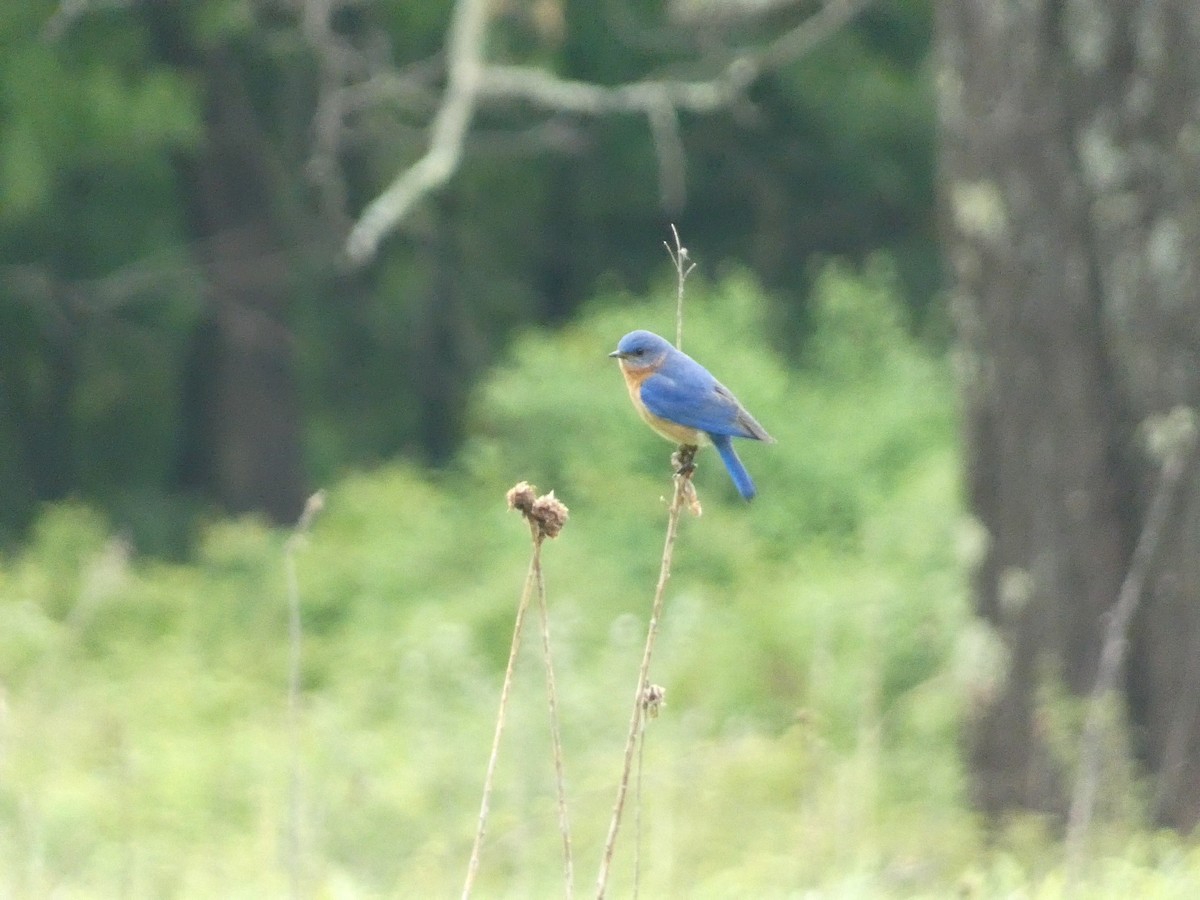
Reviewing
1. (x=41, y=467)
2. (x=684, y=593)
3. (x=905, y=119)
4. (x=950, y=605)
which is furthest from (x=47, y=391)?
(x=950, y=605)

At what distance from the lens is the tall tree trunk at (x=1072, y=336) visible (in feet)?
18.3

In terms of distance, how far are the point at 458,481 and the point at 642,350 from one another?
861 centimetres

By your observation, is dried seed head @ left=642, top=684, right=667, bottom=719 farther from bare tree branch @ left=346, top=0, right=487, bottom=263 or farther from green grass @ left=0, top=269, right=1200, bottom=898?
bare tree branch @ left=346, top=0, right=487, bottom=263

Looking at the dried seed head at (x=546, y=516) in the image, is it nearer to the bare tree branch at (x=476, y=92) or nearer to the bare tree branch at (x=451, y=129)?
the bare tree branch at (x=476, y=92)

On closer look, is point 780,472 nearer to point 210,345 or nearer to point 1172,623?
point 1172,623

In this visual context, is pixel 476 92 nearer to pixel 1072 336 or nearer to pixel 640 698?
pixel 1072 336

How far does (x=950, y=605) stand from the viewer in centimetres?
804

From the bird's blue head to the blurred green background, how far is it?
800 millimetres

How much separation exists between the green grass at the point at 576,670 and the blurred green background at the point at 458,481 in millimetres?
30

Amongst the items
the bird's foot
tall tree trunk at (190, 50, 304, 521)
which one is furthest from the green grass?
tall tree trunk at (190, 50, 304, 521)

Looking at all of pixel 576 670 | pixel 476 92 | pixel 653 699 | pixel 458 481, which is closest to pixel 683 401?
pixel 653 699

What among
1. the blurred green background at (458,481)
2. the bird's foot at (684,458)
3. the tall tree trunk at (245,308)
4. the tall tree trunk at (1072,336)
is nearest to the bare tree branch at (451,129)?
the blurred green background at (458,481)

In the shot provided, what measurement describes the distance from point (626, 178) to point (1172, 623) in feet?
37.2

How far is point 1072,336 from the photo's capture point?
5.80 metres
